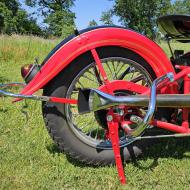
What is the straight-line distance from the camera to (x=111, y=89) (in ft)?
10.1

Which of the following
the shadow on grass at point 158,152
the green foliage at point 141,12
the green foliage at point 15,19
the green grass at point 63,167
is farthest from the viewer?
the green foliage at point 141,12

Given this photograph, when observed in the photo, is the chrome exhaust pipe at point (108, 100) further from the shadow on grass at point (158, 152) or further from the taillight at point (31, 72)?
the shadow on grass at point (158, 152)

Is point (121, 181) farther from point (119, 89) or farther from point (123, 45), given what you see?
point (123, 45)

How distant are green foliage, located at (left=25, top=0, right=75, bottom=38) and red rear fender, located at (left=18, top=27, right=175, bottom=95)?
41748 mm

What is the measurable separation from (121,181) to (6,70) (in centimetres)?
709

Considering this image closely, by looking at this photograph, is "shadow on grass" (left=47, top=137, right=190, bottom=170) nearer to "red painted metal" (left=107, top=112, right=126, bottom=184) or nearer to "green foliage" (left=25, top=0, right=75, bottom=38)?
"red painted metal" (left=107, top=112, right=126, bottom=184)

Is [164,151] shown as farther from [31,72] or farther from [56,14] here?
[56,14]

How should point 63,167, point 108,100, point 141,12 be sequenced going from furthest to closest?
point 141,12 < point 63,167 < point 108,100

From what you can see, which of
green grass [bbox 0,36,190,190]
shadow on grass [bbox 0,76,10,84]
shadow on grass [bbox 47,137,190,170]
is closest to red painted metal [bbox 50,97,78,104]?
green grass [bbox 0,36,190,190]

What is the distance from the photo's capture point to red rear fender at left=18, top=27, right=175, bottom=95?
2961 millimetres

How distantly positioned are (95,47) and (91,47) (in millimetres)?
36

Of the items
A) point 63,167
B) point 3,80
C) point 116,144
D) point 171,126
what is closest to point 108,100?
point 116,144

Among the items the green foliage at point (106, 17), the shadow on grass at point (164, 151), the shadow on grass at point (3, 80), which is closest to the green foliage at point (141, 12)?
the green foliage at point (106, 17)

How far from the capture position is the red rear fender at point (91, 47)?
9.71ft
